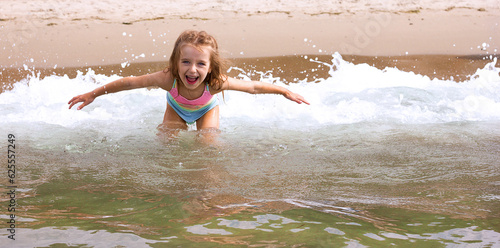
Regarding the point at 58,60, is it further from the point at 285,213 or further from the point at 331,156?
the point at 285,213

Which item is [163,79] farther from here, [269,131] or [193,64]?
[269,131]

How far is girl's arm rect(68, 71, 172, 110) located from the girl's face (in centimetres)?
34

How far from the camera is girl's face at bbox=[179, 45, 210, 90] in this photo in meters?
4.52

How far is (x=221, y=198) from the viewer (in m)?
3.03

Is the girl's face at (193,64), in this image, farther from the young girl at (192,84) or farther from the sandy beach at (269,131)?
the sandy beach at (269,131)

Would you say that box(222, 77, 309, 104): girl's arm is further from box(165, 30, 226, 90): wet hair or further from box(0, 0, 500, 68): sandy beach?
box(0, 0, 500, 68): sandy beach

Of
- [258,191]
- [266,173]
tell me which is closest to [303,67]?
[266,173]

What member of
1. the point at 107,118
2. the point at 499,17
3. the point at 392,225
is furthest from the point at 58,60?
the point at 499,17

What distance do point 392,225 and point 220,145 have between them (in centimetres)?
209

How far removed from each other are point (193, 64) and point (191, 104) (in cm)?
66

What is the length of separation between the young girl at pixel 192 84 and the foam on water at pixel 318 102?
585mm

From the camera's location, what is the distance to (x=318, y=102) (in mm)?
6691

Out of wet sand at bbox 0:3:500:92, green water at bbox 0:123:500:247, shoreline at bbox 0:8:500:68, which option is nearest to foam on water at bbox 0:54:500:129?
wet sand at bbox 0:3:500:92

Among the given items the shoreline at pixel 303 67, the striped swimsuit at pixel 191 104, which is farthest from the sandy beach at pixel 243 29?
the striped swimsuit at pixel 191 104
